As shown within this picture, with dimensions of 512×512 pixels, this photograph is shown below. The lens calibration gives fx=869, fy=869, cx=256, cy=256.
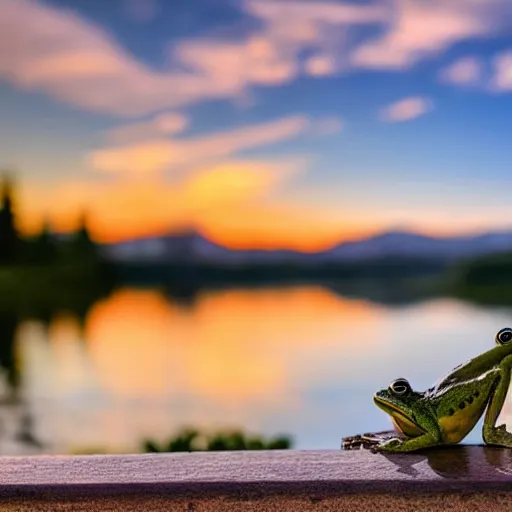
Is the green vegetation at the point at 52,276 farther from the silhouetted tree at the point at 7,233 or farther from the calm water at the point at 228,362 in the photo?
the calm water at the point at 228,362

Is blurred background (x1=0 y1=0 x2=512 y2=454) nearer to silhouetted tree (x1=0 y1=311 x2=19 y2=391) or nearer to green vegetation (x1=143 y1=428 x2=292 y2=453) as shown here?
silhouetted tree (x1=0 y1=311 x2=19 y2=391)

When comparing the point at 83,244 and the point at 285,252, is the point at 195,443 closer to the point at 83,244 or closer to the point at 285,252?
the point at 285,252

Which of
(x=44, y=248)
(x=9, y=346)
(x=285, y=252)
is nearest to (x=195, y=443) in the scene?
(x=285, y=252)

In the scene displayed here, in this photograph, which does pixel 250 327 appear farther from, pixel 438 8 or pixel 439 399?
pixel 439 399

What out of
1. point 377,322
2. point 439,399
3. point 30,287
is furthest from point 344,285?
point 439,399

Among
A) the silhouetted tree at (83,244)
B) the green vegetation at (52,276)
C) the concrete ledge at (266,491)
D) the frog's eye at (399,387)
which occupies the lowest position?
the concrete ledge at (266,491)

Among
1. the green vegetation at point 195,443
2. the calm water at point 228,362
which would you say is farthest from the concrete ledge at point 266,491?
the calm water at point 228,362

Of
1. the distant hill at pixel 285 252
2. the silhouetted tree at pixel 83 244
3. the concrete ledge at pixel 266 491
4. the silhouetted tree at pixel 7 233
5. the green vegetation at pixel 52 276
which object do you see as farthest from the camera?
the silhouetted tree at pixel 83 244
